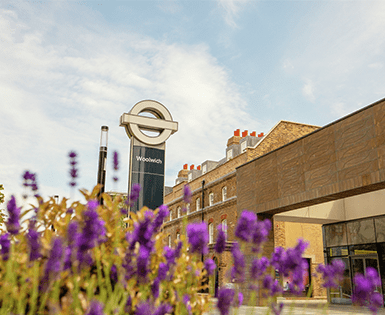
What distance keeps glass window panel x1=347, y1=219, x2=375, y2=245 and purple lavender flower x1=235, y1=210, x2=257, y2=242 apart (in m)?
17.7

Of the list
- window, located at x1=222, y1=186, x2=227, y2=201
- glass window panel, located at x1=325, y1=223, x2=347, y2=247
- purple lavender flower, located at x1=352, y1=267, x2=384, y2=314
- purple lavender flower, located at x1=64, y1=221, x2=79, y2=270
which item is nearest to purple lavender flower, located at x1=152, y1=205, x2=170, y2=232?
purple lavender flower, located at x1=64, y1=221, x2=79, y2=270

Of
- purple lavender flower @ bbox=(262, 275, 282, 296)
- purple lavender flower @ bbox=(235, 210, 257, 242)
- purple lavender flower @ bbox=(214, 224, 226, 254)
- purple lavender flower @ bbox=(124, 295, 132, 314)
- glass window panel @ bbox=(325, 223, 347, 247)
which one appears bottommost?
purple lavender flower @ bbox=(124, 295, 132, 314)

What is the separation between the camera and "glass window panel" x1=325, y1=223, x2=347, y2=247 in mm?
19531

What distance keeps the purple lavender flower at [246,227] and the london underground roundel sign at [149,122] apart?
47.7ft

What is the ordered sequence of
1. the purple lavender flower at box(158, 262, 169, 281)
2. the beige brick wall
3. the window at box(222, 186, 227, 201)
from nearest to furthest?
the purple lavender flower at box(158, 262, 169, 281) → the beige brick wall → the window at box(222, 186, 227, 201)

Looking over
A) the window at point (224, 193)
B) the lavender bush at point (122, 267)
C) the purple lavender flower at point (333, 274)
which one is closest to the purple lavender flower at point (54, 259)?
the lavender bush at point (122, 267)

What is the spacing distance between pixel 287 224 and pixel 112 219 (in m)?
24.5

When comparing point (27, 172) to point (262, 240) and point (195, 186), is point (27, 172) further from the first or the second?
point (195, 186)

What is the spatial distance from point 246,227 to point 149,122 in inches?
597

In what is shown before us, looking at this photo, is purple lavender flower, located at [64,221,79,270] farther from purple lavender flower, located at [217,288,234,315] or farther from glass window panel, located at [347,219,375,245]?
glass window panel, located at [347,219,375,245]

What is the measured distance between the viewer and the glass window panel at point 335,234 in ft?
64.1

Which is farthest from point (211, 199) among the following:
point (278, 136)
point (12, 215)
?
point (12, 215)

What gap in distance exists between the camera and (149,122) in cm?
1720

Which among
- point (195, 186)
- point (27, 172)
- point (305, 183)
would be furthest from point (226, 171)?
point (27, 172)
